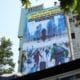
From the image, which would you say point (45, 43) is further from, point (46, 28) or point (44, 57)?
point (46, 28)

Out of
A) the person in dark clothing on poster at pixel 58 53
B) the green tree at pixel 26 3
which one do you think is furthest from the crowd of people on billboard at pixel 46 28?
the green tree at pixel 26 3

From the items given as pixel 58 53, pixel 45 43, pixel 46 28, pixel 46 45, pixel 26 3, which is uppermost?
pixel 46 28

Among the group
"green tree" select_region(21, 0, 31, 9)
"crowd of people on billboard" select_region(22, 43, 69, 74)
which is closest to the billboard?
"crowd of people on billboard" select_region(22, 43, 69, 74)

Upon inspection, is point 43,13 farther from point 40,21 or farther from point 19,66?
point 19,66

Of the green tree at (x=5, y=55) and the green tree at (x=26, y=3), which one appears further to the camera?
the green tree at (x=5, y=55)

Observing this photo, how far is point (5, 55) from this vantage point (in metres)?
39.2

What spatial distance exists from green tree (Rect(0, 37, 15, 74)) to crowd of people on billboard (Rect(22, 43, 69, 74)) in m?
3.18

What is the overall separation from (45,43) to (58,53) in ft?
8.41

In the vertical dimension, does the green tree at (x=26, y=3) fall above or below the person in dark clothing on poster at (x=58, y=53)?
above

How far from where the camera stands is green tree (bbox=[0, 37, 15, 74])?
38.0 meters

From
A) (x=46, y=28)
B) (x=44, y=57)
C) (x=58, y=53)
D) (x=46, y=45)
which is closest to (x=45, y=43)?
(x=46, y=45)

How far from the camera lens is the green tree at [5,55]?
38.0m

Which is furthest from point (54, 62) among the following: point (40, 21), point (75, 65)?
point (75, 65)

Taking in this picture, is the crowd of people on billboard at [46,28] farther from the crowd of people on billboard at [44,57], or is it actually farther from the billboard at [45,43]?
the crowd of people on billboard at [44,57]
